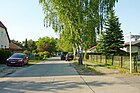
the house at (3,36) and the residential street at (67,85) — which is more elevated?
the house at (3,36)

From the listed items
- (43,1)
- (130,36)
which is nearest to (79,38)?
(43,1)

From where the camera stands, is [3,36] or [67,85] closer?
[67,85]

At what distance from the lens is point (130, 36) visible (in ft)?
71.2

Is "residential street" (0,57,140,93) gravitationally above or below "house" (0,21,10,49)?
below

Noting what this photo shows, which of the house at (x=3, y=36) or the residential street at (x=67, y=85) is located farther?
the house at (x=3, y=36)

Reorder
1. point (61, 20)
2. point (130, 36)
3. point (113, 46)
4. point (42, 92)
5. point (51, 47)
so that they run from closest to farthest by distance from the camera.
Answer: point (42, 92)
point (130, 36)
point (61, 20)
point (113, 46)
point (51, 47)

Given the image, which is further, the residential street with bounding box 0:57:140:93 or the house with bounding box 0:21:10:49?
the house with bounding box 0:21:10:49

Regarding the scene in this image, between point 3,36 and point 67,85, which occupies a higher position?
point 3,36

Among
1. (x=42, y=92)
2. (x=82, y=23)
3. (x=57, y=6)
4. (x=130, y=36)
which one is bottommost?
(x=42, y=92)

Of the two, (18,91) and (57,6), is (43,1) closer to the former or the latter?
(57,6)

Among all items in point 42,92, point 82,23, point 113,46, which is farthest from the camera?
point 113,46

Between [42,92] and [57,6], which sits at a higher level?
[57,6]

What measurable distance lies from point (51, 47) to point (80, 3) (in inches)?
3409

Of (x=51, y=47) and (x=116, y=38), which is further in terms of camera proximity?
(x=51, y=47)
